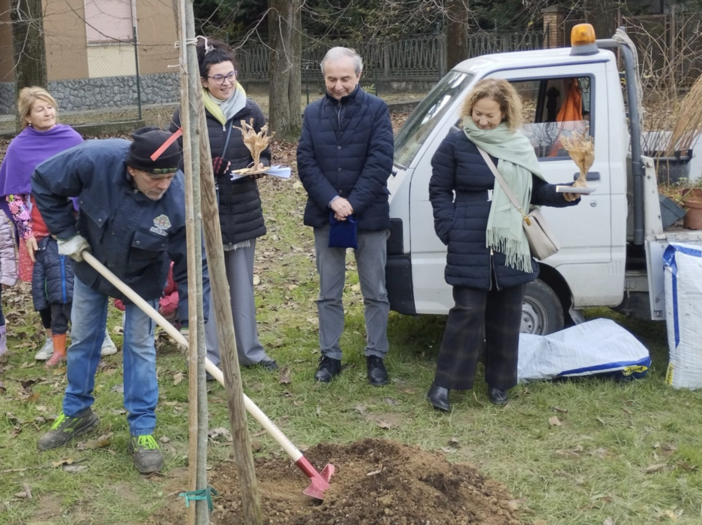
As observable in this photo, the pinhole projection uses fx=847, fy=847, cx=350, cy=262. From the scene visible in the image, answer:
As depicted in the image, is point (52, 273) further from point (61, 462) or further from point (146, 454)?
point (146, 454)

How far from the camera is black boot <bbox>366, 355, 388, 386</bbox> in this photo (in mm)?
5383

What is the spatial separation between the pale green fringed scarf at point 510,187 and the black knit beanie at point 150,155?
1.74 meters

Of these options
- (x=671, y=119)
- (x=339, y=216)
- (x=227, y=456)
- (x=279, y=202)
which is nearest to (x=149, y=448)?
(x=227, y=456)

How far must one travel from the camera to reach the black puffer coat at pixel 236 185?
5.20 meters

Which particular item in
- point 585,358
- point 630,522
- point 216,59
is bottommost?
point 630,522

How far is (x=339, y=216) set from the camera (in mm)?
5008

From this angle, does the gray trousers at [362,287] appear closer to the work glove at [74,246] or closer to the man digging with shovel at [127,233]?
the man digging with shovel at [127,233]

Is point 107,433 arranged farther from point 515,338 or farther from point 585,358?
point 585,358

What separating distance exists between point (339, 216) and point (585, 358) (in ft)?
5.79

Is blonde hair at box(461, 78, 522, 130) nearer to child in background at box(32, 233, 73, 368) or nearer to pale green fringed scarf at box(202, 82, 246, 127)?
pale green fringed scarf at box(202, 82, 246, 127)

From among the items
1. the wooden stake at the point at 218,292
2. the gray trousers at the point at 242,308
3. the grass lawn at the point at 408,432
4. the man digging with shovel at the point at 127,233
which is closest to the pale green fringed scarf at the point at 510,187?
the grass lawn at the point at 408,432

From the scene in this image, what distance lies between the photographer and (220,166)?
5.16 metres

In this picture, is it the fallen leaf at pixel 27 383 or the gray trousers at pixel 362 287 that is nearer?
the gray trousers at pixel 362 287

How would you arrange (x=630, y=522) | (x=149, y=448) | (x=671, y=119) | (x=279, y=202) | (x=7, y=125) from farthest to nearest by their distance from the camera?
(x=7, y=125), (x=279, y=202), (x=671, y=119), (x=149, y=448), (x=630, y=522)
